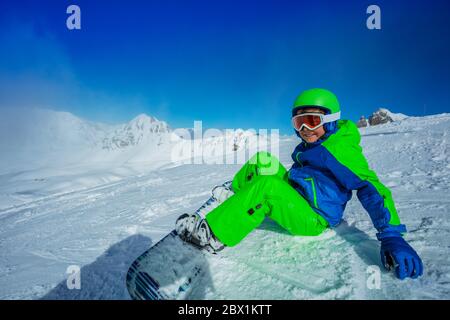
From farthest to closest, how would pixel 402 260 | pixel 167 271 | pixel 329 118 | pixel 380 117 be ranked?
pixel 380 117
pixel 329 118
pixel 167 271
pixel 402 260

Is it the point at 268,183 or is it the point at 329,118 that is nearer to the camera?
the point at 268,183

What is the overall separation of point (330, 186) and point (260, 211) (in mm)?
760

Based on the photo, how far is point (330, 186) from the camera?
2.26 metres

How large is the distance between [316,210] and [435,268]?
35.6 inches

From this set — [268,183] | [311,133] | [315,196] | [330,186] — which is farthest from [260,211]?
[311,133]

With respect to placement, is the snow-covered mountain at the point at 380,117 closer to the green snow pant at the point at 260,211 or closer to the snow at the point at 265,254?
the snow at the point at 265,254

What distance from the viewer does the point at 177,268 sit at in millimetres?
1884

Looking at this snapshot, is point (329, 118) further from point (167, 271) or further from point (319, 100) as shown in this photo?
point (167, 271)

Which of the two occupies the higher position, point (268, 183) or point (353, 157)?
point (353, 157)

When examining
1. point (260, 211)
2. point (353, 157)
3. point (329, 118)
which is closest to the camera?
point (260, 211)

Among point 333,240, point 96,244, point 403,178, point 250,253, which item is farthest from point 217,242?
point 403,178

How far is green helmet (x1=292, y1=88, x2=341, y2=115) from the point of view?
250 cm

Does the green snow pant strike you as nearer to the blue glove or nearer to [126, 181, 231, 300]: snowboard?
[126, 181, 231, 300]: snowboard

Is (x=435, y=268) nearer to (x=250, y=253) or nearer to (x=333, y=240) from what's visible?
(x=333, y=240)
